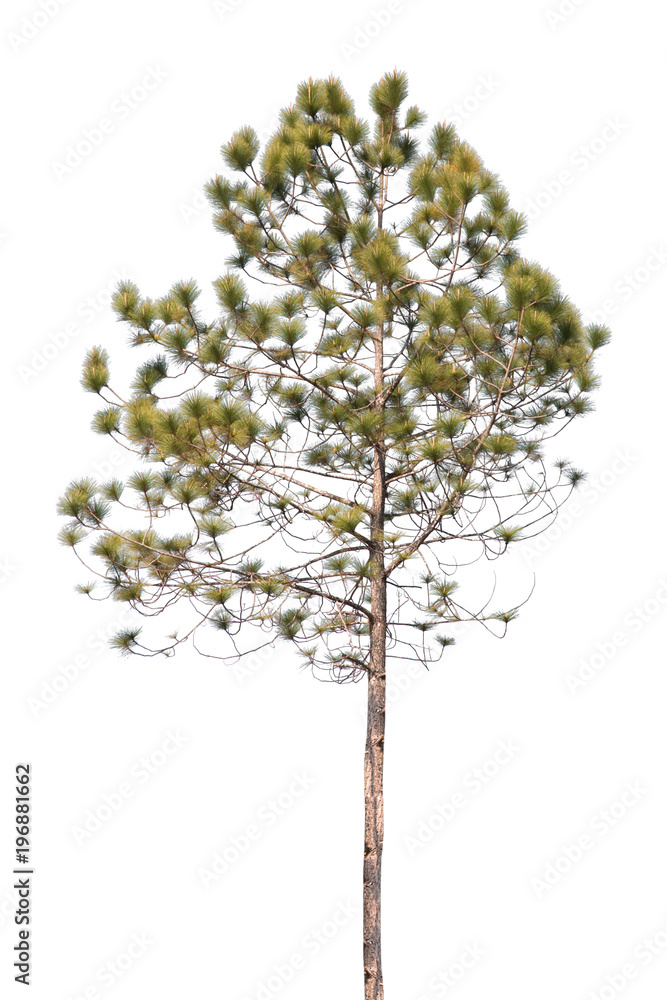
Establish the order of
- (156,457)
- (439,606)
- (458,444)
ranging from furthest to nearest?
(439,606) → (156,457) → (458,444)

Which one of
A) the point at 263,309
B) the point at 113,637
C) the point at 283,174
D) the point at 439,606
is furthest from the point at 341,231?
the point at 113,637

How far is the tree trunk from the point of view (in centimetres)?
594

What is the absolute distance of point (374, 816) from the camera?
6.09 m

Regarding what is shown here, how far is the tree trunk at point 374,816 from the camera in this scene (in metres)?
5.94

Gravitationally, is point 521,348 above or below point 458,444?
above

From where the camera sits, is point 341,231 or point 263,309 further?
point 341,231

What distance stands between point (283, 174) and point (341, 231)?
49 centimetres

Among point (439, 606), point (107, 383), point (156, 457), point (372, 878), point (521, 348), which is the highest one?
point (521, 348)

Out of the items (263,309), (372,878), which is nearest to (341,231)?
(263,309)

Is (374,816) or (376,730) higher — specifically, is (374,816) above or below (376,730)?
below

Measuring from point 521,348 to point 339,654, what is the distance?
85.6 inches

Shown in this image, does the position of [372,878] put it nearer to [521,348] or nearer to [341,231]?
[521,348]

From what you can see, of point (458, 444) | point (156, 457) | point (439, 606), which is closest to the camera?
point (458, 444)

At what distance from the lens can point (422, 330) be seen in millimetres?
6469
